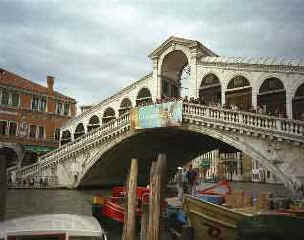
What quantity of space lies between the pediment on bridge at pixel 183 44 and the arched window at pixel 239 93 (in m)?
2.74

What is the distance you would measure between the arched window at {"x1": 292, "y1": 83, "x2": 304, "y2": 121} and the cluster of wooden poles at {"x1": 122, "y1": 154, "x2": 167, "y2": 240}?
1254 centimetres

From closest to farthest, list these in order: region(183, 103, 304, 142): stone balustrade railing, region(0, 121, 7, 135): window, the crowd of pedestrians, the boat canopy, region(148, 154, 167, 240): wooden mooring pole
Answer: the boat canopy → region(148, 154, 167, 240): wooden mooring pole → region(183, 103, 304, 142): stone balustrade railing → the crowd of pedestrians → region(0, 121, 7, 135): window

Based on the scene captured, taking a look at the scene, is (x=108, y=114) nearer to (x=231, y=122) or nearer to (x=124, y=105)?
(x=124, y=105)

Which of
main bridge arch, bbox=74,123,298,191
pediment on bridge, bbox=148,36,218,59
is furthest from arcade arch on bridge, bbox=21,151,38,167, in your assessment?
pediment on bridge, bbox=148,36,218,59

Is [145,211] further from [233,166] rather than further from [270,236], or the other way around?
[233,166]

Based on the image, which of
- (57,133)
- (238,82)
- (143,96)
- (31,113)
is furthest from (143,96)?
(57,133)

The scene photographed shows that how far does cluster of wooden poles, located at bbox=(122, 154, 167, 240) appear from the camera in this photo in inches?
271

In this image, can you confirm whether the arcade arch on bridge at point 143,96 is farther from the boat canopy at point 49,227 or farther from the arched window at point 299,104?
the boat canopy at point 49,227

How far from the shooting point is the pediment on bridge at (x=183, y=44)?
21.0 meters

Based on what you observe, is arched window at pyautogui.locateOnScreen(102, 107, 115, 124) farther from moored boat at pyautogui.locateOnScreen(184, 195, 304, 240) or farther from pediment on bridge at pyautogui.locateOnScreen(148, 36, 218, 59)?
moored boat at pyautogui.locateOnScreen(184, 195, 304, 240)

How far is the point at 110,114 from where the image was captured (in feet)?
87.5

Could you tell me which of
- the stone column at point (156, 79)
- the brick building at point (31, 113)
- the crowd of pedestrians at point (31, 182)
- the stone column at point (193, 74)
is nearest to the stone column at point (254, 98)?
the stone column at point (193, 74)

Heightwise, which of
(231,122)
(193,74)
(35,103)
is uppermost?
(193,74)

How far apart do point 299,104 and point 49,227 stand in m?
15.6
